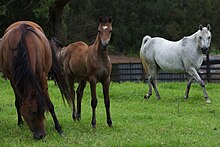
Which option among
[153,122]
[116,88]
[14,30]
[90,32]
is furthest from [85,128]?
[90,32]

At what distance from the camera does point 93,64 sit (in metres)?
7.69

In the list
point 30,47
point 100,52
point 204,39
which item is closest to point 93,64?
point 100,52

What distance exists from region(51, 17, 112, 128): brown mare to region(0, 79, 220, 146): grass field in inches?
20.1

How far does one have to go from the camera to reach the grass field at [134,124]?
6.58 meters

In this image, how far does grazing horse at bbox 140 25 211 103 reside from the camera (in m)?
11.6

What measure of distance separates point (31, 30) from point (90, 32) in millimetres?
37252

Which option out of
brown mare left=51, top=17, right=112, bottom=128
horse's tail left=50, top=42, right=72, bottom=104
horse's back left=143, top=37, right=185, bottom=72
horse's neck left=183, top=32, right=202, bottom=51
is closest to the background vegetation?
horse's back left=143, top=37, right=185, bottom=72

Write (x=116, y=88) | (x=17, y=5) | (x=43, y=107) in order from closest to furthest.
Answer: (x=43, y=107) → (x=116, y=88) → (x=17, y=5)

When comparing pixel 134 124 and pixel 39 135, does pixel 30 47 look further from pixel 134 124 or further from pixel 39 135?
pixel 134 124

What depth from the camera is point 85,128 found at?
7.71 meters

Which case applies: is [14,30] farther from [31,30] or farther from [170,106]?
[170,106]

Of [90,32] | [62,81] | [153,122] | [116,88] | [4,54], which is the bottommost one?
[90,32]

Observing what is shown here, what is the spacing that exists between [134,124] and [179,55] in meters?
4.43

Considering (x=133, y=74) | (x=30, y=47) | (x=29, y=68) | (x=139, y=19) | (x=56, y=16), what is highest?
(x=30, y=47)
